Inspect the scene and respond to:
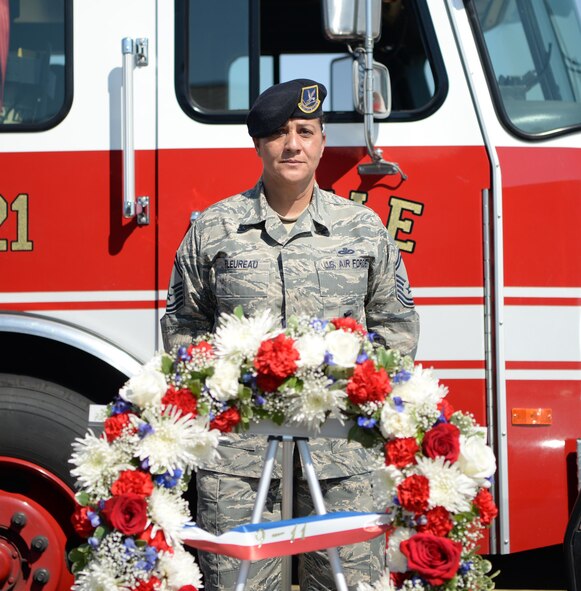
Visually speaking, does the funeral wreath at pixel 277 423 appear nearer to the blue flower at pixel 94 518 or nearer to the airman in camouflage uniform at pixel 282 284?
the blue flower at pixel 94 518

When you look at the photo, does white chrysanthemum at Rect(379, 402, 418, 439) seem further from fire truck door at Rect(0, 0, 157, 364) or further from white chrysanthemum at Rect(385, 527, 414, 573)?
fire truck door at Rect(0, 0, 157, 364)

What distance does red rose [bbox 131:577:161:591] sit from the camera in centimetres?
233

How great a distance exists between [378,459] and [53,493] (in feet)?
5.67

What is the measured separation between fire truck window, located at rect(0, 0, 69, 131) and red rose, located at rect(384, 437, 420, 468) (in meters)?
Answer: 2.08

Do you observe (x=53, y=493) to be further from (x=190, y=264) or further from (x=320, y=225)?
(x=320, y=225)

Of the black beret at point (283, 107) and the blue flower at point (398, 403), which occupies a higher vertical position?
the black beret at point (283, 107)

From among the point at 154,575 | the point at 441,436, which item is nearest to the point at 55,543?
the point at 154,575

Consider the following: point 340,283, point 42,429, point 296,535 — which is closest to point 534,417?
point 340,283

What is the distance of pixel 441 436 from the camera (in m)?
2.34

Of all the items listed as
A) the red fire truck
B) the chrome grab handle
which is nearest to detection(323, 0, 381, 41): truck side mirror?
the red fire truck

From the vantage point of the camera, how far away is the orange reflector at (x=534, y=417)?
3.55m

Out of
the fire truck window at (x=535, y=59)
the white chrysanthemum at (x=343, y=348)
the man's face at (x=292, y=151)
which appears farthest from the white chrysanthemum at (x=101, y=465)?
the fire truck window at (x=535, y=59)

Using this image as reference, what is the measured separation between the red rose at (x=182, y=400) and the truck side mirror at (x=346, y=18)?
1.51m

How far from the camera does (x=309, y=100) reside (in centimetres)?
290
